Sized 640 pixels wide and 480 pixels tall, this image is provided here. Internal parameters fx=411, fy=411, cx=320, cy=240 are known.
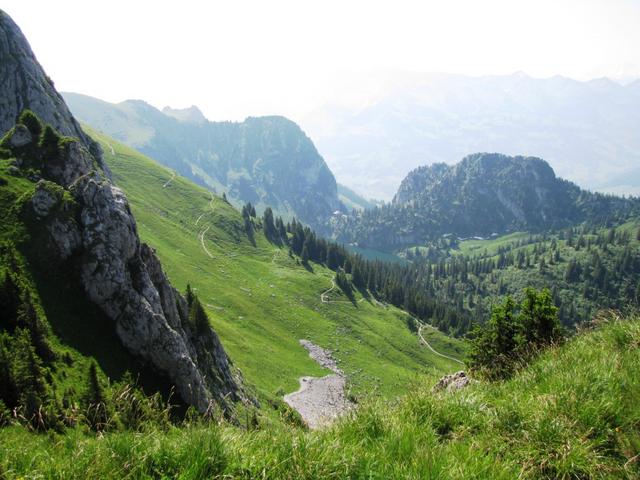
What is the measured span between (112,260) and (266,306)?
306 ft

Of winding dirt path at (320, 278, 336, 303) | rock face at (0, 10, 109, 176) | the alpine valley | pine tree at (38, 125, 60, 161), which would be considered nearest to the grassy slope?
winding dirt path at (320, 278, 336, 303)

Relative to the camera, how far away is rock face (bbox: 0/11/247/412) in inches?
1236

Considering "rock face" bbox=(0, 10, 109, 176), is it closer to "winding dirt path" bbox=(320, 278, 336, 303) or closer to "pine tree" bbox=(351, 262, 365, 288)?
"winding dirt path" bbox=(320, 278, 336, 303)

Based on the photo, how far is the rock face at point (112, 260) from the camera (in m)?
31.4

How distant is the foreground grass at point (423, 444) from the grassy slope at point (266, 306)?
6280cm

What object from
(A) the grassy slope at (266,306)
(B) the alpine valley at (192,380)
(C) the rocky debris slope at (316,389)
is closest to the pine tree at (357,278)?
(A) the grassy slope at (266,306)

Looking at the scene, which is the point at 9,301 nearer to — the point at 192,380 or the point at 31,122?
the point at 192,380

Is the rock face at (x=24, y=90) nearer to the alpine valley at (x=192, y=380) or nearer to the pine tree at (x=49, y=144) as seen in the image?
the alpine valley at (x=192, y=380)

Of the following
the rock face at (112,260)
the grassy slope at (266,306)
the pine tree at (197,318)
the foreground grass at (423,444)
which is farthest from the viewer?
the grassy slope at (266,306)

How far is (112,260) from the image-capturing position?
33156 mm

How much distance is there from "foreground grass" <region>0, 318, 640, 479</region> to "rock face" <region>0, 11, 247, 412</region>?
1984 cm

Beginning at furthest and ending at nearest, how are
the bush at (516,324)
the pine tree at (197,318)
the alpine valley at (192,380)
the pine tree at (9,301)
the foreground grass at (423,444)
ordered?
1. the pine tree at (197,318)
2. the bush at (516,324)
3. the pine tree at (9,301)
4. the alpine valley at (192,380)
5. the foreground grass at (423,444)

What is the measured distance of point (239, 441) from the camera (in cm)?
683

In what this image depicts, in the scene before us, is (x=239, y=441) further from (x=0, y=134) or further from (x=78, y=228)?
(x=0, y=134)
